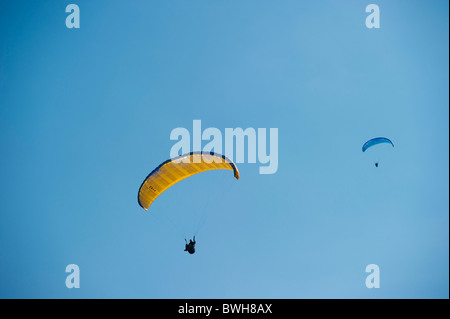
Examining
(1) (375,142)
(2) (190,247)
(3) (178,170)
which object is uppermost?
(1) (375,142)

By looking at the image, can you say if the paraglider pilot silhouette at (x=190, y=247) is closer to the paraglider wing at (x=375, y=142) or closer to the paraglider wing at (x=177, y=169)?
the paraglider wing at (x=177, y=169)

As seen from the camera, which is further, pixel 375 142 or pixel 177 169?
pixel 375 142

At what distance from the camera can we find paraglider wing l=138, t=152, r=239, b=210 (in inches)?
787

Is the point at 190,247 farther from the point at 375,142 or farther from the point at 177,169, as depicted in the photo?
the point at 375,142

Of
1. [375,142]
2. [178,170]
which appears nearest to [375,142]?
[375,142]

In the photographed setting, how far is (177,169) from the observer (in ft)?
68.3

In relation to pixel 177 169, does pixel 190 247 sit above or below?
below

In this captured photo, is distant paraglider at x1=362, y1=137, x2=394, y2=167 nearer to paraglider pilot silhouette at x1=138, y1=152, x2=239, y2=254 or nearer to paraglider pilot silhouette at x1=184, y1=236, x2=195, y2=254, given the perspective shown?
paraglider pilot silhouette at x1=138, y1=152, x2=239, y2=254

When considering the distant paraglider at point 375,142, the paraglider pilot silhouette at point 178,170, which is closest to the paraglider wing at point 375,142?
the distant paraglider at point 375,142

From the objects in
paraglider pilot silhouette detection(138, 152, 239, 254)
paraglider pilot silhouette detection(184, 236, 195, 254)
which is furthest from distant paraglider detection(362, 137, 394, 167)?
paraglider pilot silhouette detection(184, 236, 195, 254)

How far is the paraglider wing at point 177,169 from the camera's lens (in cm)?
1998
